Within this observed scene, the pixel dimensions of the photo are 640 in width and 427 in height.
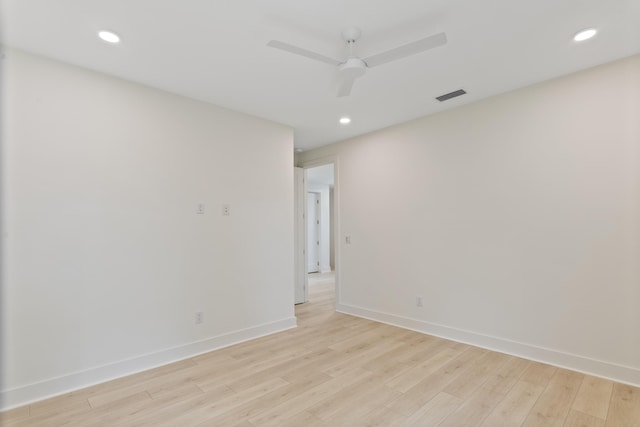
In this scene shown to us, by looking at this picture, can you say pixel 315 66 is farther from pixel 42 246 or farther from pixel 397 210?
pixel 42 246

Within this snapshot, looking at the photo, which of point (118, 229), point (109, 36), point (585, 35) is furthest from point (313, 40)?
point (118, 229)

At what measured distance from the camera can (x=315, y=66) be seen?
2.49 meters

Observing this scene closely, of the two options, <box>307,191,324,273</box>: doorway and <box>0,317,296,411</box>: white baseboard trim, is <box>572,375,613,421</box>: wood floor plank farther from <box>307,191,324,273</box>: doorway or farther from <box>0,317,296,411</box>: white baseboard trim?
<box>307,191,324,273</box>: doorway

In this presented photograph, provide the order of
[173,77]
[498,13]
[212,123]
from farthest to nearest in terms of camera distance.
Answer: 1. [212,123]
2. [173,77]
3. [498,13]

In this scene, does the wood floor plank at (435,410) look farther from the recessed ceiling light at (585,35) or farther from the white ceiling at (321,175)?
the white ceiling at (321,175)

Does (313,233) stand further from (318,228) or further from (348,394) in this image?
(348,394)

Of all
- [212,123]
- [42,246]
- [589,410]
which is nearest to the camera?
[589,410]

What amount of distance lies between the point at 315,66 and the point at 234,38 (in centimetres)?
67

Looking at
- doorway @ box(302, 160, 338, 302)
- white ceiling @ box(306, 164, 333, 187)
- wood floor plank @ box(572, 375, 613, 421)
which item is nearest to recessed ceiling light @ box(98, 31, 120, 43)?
white ceiling @ box(306, 164, 333, 187)

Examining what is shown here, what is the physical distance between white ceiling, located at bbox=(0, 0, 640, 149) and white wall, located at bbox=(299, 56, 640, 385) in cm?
37

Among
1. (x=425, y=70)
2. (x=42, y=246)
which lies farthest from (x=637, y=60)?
(x=42, y=246)

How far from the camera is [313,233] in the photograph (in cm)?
846

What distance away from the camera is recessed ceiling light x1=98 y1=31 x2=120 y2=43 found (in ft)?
6.81

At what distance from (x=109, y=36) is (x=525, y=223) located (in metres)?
3.82
